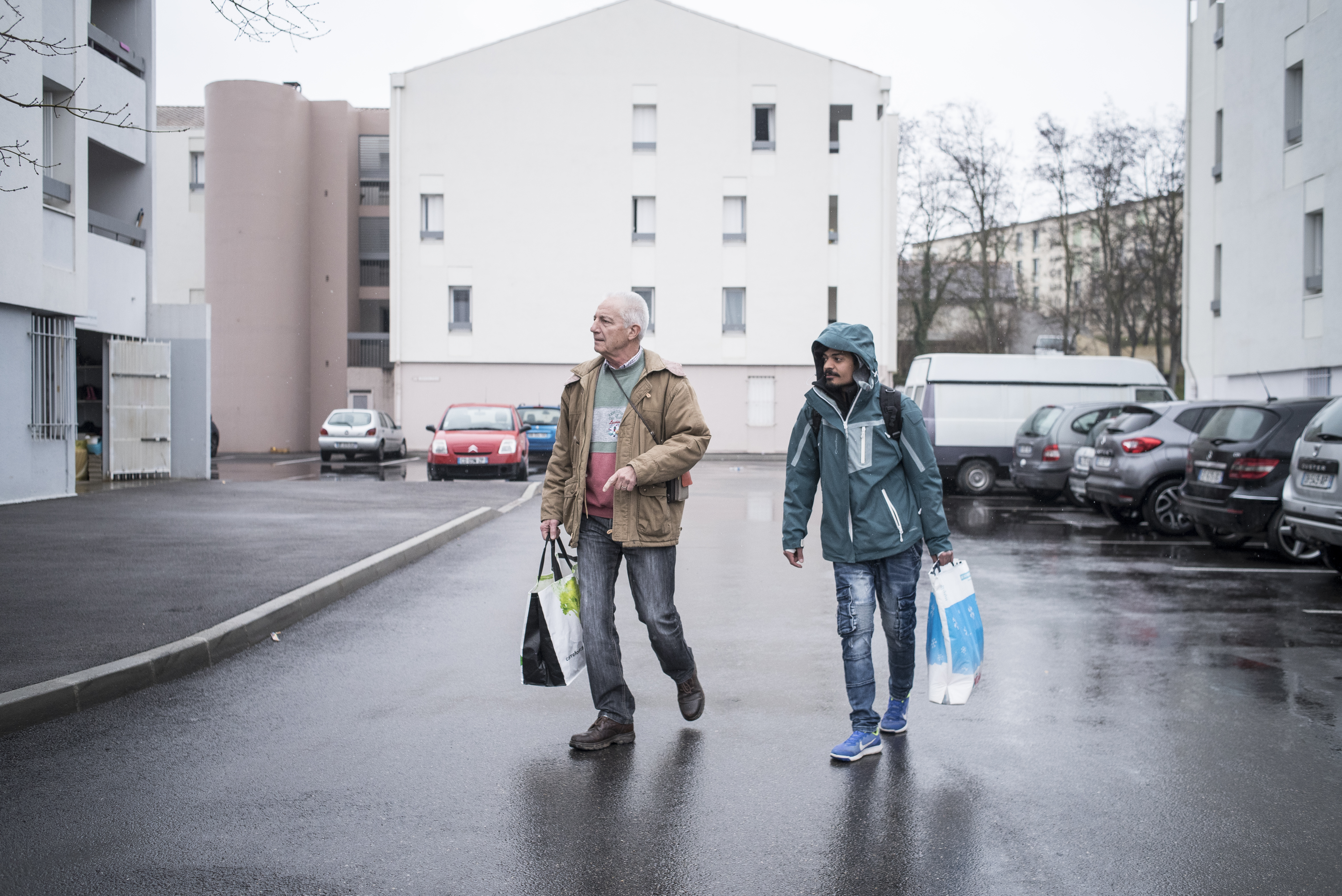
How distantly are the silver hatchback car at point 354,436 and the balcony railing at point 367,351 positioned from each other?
1359 centimetres

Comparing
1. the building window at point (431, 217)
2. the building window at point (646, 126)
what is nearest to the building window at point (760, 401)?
the building window at point (646, 126)

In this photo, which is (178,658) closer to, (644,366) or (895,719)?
(644,366)

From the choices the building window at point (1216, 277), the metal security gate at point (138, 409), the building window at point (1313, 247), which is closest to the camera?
the metal security gate at point (138, 409)

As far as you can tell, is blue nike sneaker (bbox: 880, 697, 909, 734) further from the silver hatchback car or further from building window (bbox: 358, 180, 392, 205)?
building window (bbox: 358, 180, 392, 205)

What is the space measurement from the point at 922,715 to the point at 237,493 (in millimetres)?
13966

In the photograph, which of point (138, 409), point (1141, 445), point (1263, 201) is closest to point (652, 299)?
point (1263, 201)

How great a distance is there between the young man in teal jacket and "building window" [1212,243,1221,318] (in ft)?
81.5

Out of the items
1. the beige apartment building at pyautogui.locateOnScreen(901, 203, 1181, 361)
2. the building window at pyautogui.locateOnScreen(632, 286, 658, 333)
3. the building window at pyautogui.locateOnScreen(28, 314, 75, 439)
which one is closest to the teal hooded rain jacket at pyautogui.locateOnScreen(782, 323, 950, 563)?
the building window at pyautogui.locateOnScreen(28, 314, 75, 439)

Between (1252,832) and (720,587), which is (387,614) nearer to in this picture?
(720,587)

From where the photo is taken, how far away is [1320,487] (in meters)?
8.81

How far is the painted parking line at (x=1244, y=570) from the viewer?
33.7ft

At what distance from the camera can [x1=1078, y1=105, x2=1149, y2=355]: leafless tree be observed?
41.5 meters

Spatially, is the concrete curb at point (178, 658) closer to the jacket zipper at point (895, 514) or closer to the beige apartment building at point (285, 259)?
the jacket zipper at point (895, 514)

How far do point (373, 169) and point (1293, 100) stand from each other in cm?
3396
